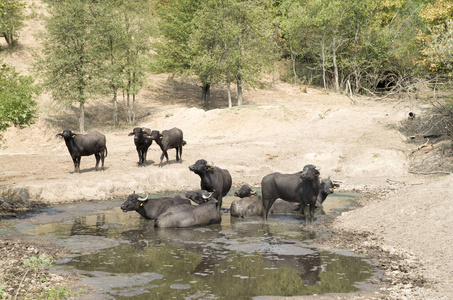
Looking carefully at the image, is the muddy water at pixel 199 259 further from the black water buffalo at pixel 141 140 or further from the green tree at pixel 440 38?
the green tree at pixel 440 38

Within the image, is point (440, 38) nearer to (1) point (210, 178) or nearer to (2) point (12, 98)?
(1) point (210, 178)

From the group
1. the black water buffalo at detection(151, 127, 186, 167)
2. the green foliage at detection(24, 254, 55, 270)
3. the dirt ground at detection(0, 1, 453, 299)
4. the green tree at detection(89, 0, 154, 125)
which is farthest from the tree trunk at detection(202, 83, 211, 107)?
the green foliage at detection(24, 254, 55, 270)

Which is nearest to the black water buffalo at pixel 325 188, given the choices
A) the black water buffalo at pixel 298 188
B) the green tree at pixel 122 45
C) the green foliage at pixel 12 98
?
the black water buffalo at pixel 298 188

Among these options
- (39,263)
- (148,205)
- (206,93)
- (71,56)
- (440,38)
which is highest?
(71,56)

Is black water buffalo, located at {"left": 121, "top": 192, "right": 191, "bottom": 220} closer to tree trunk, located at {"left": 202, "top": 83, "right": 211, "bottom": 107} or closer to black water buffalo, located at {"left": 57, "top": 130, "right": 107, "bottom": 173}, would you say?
black water buffalo, located at {"left": 57, "top": 130, "right": 107, "bottom": 173}

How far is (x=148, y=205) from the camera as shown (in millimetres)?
15023

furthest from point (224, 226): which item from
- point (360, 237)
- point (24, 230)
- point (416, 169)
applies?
point (416, 169)

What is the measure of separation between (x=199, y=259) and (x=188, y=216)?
335 centimetres

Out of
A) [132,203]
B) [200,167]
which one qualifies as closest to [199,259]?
[132,203]

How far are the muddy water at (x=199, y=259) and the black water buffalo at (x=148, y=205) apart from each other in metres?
0.39

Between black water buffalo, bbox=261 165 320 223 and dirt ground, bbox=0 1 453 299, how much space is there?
79 cm

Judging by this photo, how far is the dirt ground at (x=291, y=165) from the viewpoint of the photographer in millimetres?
10602

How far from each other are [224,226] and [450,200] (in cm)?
656

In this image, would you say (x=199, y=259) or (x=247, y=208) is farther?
(x=247, y=208)
